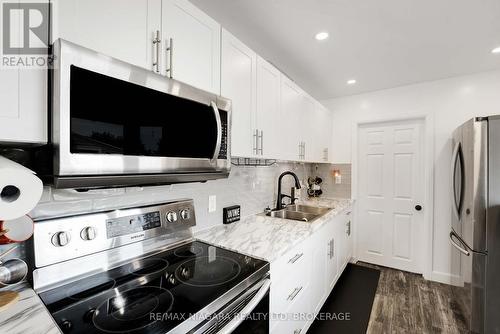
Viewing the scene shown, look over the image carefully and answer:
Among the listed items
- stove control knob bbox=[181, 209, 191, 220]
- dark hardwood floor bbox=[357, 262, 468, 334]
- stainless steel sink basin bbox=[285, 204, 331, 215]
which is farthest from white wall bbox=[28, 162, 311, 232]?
dark hardwood floor bbox=[357, 262, 468, 334]

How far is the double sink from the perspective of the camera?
2272 mm

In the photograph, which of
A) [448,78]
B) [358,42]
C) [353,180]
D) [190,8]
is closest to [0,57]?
[190,8]

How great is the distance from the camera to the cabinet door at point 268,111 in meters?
1.73

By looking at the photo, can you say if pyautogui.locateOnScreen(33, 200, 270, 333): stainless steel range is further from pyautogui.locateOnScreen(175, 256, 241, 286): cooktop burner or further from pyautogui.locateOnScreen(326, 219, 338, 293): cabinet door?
pyautogui.locateOnScreen(326, 219, 338, 293): cabinet door

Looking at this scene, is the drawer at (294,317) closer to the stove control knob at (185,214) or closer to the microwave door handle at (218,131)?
the stove control knob at (185,214)

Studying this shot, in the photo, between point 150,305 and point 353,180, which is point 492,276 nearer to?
point 353,180

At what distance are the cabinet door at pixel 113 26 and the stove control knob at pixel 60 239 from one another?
73 centimetres

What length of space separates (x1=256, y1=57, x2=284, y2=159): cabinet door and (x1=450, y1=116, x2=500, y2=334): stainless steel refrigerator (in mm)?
1480

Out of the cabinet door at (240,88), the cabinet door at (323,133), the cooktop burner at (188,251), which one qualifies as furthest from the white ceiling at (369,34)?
the cooktop burner at (188,251)

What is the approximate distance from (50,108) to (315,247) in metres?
1.81

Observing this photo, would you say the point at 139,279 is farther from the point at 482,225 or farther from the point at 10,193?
the point at 482,225

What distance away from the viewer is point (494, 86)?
2.47 meters

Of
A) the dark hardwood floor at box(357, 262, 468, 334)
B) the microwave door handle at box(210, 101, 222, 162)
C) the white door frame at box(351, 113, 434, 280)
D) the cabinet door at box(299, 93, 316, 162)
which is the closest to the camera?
the microwave door handle at box(210, 101, 222, 162)

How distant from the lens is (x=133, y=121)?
2.98ft
